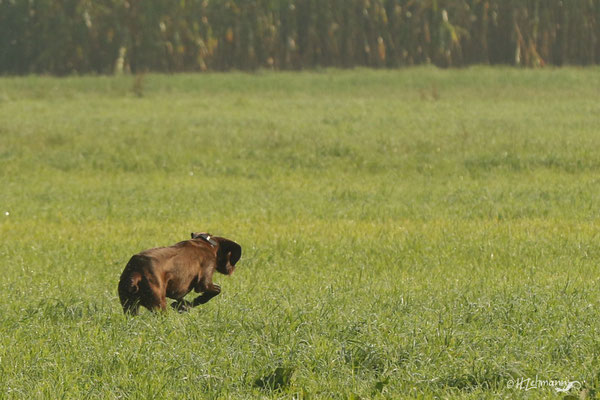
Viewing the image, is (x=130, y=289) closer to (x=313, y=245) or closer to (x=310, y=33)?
(x=313, y=245)

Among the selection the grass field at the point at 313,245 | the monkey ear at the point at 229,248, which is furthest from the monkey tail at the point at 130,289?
the monkey ear at the point at 229,248

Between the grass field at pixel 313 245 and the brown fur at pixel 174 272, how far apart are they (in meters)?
0.14

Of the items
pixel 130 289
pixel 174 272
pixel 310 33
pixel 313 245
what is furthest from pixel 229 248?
pixel 310 33

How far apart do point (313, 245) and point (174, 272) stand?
14.2 ft

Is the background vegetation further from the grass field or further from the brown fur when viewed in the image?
the brown fur

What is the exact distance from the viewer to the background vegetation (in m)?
42.6

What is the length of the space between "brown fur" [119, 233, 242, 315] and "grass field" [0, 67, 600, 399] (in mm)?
141

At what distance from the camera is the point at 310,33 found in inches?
1718

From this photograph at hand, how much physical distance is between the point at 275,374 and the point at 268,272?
382 cm

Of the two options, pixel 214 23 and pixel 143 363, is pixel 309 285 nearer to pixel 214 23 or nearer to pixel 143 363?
pixel 143 363

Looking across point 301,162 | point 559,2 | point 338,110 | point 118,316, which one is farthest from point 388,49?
point 118,316

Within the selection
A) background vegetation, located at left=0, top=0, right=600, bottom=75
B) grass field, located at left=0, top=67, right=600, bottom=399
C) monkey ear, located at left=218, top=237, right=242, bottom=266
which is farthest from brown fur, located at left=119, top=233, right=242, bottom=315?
background vegetation, located at left=0, top=0, right=600, bottom=75

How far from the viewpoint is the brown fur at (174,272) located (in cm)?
678

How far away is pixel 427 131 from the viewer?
76.3 ft
